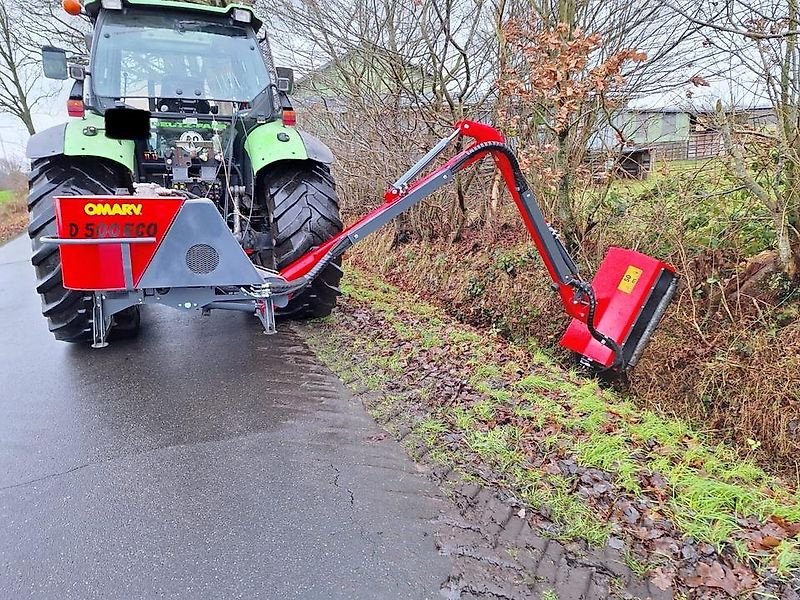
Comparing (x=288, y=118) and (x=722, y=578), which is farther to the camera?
(x=288, y=118)

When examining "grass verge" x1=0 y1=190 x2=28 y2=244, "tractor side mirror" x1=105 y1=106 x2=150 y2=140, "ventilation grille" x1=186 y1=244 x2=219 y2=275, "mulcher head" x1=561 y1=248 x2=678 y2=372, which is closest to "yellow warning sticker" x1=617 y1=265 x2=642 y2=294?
"mulcher head" x1=561 y1=248 x2=678 y2=372

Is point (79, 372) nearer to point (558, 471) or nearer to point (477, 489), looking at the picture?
point (477, 489)

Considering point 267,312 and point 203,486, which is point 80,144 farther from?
point 203,486

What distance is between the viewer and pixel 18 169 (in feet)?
84.5

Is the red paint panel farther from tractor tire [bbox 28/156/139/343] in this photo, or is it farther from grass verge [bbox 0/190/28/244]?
grass verge [bbox 0/190/28/244]

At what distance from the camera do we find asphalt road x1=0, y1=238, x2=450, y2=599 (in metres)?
2.08

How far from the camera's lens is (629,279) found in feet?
13.6

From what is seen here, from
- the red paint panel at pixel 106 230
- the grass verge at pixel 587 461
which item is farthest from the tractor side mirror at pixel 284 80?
the grass verge at pixel 587 461

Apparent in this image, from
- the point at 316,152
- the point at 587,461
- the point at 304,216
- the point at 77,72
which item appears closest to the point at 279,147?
the point at 316,152

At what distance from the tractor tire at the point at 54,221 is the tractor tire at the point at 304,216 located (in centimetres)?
115

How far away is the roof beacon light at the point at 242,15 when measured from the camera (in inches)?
189

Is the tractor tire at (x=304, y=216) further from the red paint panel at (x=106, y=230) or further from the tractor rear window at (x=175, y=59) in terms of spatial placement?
the red paint panel at (x=106, y=230)

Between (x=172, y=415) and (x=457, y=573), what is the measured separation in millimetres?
2003

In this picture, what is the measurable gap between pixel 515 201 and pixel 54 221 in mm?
3090
